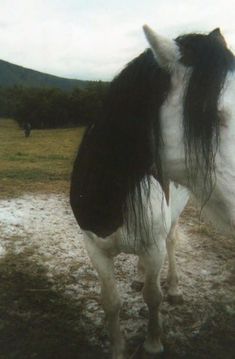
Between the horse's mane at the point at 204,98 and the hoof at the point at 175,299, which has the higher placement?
the horse's mane at the point at 204,98

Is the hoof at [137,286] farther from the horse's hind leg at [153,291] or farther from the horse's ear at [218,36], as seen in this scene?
the horse's ear at [218,36]

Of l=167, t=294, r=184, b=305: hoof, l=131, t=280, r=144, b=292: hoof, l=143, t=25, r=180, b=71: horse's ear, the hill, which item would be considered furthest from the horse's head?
the hill

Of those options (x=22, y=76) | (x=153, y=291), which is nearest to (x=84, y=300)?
(x=153, y=291)

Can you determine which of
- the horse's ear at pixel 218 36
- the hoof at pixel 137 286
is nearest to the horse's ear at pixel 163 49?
the horse's ear at pixel 218 36

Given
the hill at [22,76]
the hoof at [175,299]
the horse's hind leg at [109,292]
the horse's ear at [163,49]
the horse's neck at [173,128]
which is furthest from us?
the hill at [22,76]

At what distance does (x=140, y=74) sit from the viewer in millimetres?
1672

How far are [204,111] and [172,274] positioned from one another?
2.74 metres

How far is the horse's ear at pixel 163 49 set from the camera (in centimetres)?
140

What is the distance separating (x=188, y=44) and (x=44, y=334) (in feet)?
8.70

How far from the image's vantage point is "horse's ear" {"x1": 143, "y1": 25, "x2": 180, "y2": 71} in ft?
4.59

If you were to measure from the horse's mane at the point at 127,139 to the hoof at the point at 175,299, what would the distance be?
1.85 metres

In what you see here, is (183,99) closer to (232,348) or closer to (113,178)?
(113,178)

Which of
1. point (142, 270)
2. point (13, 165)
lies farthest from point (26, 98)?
point (142, 270)

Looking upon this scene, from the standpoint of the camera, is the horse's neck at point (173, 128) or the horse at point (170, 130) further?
the horse's neck at point (173, 128)
